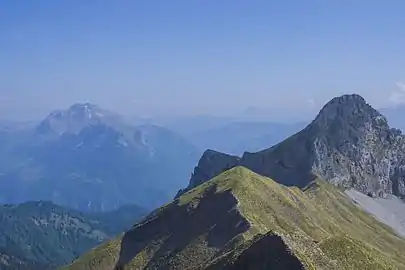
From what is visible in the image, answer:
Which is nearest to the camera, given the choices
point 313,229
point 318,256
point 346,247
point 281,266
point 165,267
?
point 281,266

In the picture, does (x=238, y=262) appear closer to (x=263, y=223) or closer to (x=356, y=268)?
(x=356, y=268)

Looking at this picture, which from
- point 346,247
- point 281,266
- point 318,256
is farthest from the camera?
point 346,247

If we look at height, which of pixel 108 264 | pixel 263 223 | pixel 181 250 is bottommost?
pixel 108 264

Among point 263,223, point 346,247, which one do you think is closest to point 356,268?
Answer: point 346,247

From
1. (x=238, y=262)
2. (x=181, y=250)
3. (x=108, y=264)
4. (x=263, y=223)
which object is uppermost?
(x=238, y=262)

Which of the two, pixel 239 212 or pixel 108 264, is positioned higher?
pixel 239 212

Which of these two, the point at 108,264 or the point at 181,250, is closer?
the point at 181,250

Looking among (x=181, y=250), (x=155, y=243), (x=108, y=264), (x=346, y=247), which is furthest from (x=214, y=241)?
(x=346, y=247)

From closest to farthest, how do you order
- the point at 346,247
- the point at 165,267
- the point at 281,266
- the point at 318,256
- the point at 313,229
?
1. the point at 281,266
2. the point at 318,256
3. the point at 346,247
4. the point at 165,267
5. the point at 313,229

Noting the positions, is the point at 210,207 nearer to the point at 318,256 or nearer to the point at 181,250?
the point at 181,250
